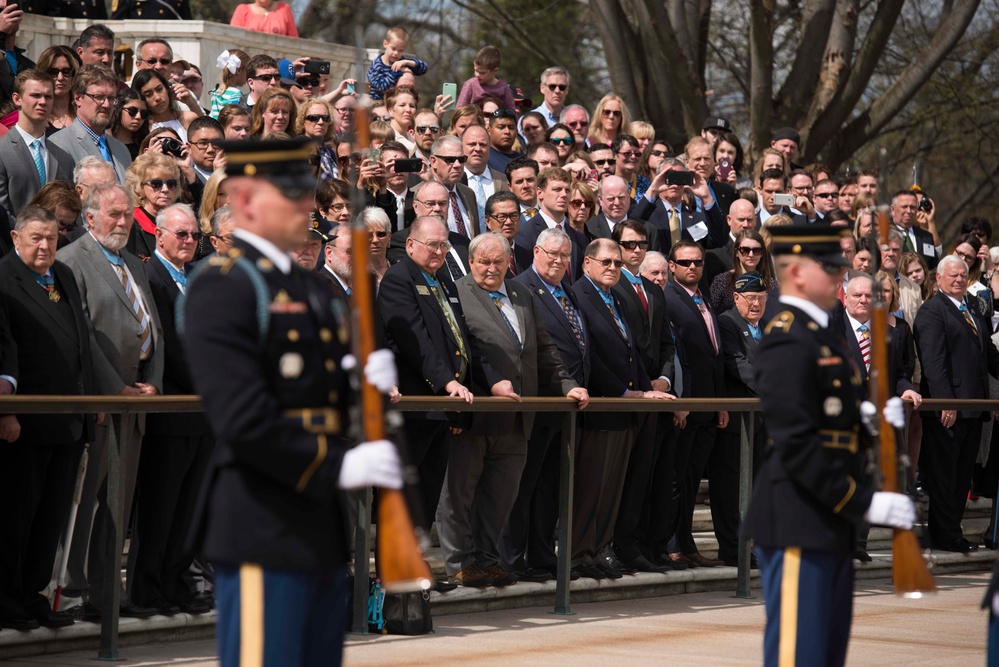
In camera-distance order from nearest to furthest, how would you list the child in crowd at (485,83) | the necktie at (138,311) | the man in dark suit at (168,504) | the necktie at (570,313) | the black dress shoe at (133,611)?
the black dress shoe at (133,611), the man in dark suit at (168,504), the necktie at (138,311), the necktie at (570,313), the child in crowd at (485,83)

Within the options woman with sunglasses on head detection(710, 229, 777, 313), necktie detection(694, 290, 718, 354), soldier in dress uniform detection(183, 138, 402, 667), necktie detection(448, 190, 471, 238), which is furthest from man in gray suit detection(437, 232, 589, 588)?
soldier in dress uniform detection(183, 138, 402, 667)

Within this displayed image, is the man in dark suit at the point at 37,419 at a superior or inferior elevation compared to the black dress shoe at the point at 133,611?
superior

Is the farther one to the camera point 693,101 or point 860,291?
point 693,101

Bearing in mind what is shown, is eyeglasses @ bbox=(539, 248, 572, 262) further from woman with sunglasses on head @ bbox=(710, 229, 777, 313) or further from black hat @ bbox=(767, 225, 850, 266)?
black hat @ bbox=(767, 225, 850, 266)

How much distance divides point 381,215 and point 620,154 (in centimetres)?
410

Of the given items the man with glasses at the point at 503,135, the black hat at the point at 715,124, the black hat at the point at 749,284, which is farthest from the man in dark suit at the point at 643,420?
the black hat at the point at 715,124

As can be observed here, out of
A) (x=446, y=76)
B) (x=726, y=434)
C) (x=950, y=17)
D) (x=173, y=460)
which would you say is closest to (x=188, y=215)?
(x=173, y=460)

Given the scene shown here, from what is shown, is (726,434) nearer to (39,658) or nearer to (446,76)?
(39,658)

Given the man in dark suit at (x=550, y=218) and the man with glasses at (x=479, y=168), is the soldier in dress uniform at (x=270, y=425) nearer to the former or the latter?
the man in dark suit at (x=550, y=218)

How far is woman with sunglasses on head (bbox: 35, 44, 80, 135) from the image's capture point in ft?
32.9

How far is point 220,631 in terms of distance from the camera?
429cm

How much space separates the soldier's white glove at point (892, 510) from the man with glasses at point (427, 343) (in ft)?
12.4

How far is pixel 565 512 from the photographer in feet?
30.0

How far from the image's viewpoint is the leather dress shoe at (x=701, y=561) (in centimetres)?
1048
